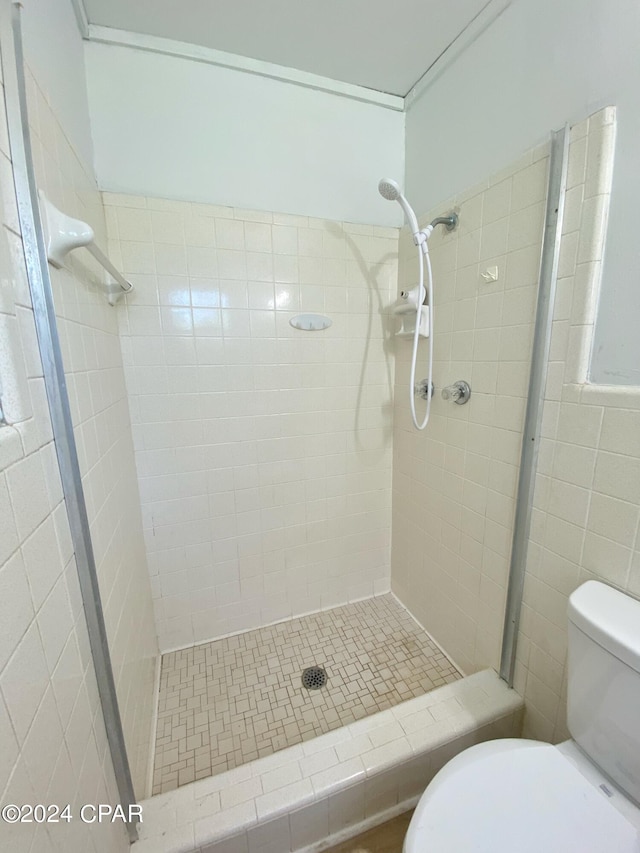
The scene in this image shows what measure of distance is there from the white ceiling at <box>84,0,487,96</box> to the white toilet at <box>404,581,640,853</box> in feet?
6.04

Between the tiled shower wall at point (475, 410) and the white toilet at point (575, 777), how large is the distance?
14.9 inches

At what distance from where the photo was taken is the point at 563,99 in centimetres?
92

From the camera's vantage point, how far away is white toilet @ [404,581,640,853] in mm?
A: 691

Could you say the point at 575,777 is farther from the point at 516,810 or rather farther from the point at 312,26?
the point at 312,26

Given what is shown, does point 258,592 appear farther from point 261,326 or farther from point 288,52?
point 288,52

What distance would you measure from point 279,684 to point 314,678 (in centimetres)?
15

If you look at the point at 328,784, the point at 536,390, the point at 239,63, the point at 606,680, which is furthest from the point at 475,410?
the point at 239,63

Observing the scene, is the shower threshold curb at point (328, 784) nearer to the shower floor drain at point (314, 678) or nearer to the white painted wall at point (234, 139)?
the shower floor drain at point (314, 678)

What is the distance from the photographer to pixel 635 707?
72 centimetres

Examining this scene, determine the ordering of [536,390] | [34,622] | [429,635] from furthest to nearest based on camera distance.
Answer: [429,635] < [536,390] < [34,622]

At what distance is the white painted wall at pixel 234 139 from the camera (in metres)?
1.21

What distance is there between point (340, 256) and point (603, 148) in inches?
37.0

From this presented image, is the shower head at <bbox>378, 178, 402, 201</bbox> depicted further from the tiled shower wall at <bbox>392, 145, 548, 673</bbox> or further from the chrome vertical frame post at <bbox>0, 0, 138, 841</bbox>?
the chrome vertical frame post at <bbox>0, 0, 138, 841</bbox>

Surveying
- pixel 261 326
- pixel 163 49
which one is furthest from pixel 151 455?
pixel 163 49
